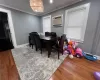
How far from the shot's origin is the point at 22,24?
3.49 metres

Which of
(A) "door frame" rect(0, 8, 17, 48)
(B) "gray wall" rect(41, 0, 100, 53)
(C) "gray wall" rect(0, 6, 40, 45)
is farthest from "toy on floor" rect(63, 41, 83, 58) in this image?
(A) "door frame" rect(0, 8, 17, 48)

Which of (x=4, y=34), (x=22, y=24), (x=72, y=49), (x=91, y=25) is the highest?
(x=22, y=24)

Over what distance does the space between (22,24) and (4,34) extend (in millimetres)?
1155

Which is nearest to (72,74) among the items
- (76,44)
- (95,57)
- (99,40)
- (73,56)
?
(73,56)

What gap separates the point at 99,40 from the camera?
1.98m

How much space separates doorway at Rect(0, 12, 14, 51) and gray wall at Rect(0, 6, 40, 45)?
0.36m

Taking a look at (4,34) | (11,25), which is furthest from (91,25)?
(4,34)

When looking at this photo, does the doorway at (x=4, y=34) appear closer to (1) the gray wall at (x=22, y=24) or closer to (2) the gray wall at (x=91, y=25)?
(1) the gray wall at (x=22, y=24)

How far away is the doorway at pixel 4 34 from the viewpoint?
279 cm

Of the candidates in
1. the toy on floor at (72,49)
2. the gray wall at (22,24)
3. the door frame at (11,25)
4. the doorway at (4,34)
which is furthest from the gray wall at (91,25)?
the doorway at (4,34)

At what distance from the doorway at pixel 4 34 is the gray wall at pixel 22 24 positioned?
1.19 ft

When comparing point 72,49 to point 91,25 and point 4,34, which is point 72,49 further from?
point 4,34

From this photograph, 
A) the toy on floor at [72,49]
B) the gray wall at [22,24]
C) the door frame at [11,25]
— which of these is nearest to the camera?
the toy on floor at [72,49]

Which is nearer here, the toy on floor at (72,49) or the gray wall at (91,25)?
the gray wall at (91,25)
